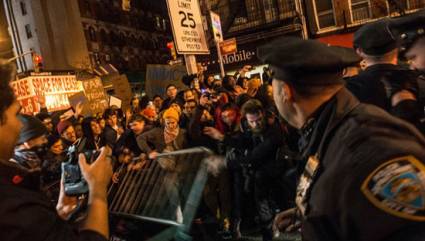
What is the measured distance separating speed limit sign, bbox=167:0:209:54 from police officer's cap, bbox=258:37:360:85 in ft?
20.5

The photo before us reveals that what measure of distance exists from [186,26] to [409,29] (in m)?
6.13

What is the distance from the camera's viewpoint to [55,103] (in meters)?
21.1

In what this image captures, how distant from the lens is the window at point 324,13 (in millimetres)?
21797

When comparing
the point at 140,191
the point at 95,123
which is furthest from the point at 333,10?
the point at 140,191

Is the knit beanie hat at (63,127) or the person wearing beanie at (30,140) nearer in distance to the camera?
the person wearing beanie at (30,140)

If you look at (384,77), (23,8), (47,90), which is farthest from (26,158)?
(23,8)

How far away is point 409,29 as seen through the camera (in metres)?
2.40

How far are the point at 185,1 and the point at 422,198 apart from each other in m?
7.44

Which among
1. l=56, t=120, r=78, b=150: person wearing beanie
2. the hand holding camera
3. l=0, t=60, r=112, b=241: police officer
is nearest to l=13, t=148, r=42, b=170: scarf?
the hand holding camera

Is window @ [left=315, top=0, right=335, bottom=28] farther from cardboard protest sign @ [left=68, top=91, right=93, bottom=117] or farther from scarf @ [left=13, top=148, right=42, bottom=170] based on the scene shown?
scarf @ [left=13, top=148, right=42, bottom=170]

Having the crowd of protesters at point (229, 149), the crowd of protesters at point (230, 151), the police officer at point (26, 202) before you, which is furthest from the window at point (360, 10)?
the police officer at point (26, 202)

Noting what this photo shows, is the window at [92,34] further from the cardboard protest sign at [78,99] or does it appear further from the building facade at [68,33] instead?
the cardboard protest sign at [78,99]

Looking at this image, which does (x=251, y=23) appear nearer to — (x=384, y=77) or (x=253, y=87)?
(x=253, y=87)

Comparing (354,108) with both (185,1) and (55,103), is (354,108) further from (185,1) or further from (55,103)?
(55,103)
